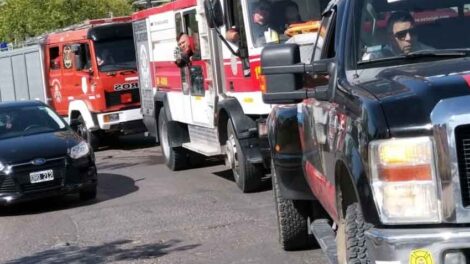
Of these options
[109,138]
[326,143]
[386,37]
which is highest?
[386,37]

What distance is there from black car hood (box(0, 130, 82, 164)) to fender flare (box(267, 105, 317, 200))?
5302 mm

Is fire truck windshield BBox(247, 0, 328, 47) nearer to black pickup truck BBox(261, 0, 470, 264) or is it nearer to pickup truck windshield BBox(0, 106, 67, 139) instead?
pickup truck windshield BBox(0, 106, 67, 139)

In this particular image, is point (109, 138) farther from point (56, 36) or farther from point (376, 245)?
point (376, 245)

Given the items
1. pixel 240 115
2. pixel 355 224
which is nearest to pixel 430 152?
pixel 355 224

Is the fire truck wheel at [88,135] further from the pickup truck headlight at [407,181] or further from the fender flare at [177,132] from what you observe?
the pickup truck headlight at [407,181]

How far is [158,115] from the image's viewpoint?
1622 cm

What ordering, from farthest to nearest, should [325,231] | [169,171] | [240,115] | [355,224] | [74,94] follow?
[74,94] < [169,171] < [240,115] < [325,231] < [355,224]

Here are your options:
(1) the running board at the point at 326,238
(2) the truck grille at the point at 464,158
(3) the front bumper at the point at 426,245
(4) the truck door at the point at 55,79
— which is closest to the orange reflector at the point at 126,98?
(4) the truck door at the point at 55,79

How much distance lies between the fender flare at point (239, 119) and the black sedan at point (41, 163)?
2.21m

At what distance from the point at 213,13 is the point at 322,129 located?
5775 mm

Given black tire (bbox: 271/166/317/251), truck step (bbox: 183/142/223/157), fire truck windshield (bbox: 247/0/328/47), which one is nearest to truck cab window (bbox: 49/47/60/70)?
truck step (bbox: 183/142/223/157)

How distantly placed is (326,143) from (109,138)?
670 inches

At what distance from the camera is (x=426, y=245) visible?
4.04 meters

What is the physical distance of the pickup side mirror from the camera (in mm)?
5371
